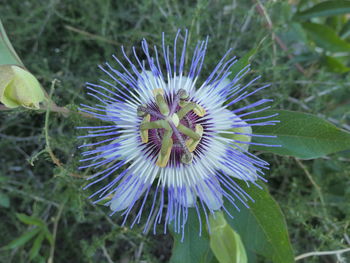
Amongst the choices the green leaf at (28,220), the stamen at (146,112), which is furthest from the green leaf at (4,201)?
the stamen at (146,112)

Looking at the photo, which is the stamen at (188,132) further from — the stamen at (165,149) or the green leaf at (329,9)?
the green leaf at (329,9)

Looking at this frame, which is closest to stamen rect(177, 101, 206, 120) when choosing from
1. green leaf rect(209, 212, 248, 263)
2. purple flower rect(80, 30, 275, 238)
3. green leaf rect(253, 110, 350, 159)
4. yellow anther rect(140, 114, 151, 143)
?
purple flower rect(80, 30, 275, 238)

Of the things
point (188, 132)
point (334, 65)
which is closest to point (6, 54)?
point (188, 132)

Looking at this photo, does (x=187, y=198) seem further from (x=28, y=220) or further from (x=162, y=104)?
(x=28, y=220)

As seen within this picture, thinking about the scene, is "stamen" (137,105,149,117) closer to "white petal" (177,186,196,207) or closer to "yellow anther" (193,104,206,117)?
"yellow anther" (193,104,206,117)

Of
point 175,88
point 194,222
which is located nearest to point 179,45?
point 175,88

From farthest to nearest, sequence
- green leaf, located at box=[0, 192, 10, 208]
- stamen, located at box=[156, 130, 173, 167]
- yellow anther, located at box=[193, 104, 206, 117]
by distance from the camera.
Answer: green leaf, located at box=[0, 192, 10, 208] < yellow anther, located at box=[193, 104, 206, 117] < stamen, located at box=[156, 130, 173, 167]

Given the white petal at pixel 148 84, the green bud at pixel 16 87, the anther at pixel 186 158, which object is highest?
the green bud at pixel 16 87
